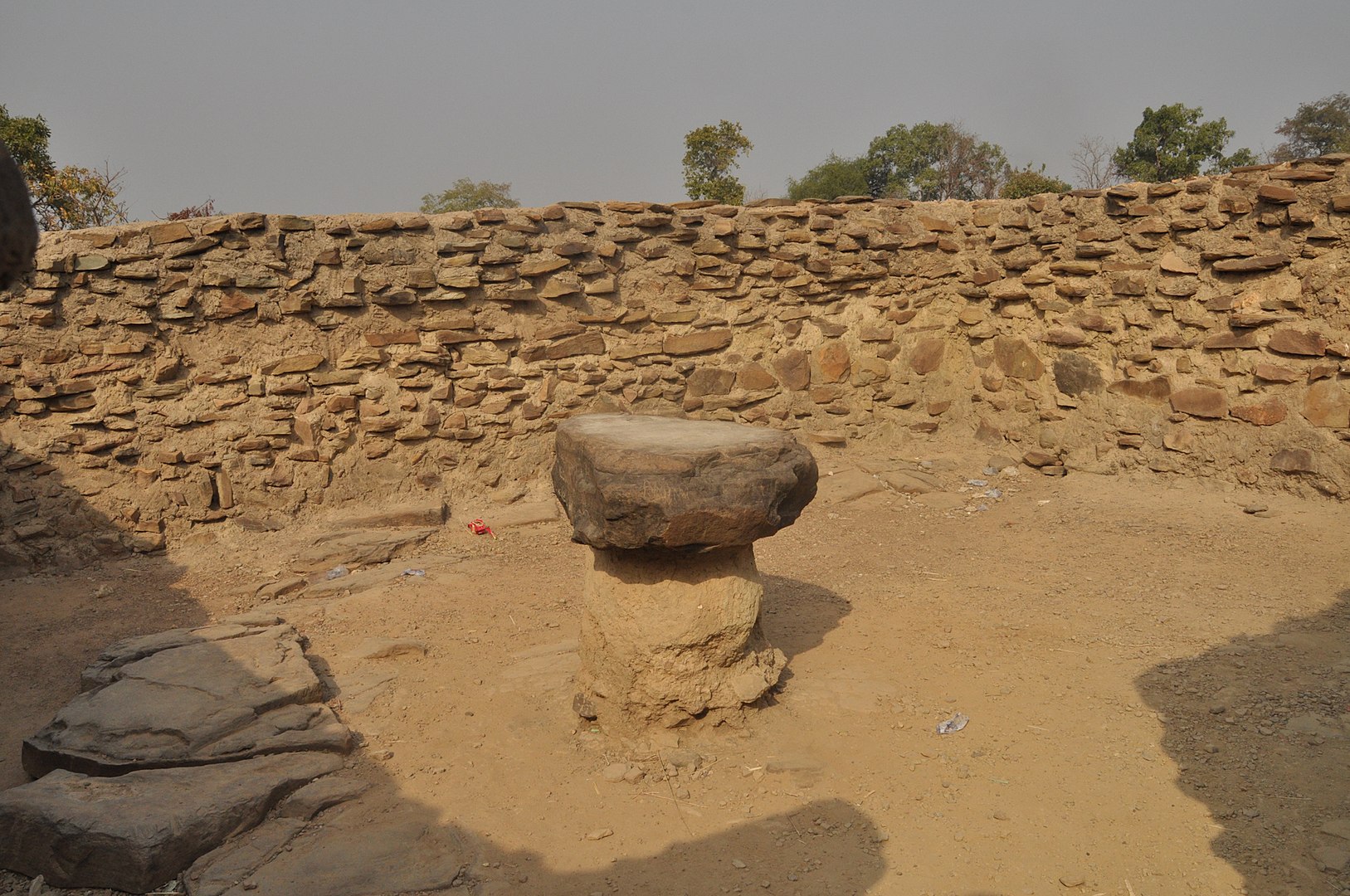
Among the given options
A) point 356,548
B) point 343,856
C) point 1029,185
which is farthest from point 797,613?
point 1029,185

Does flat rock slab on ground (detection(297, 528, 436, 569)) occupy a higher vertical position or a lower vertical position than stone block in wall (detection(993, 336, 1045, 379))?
lower

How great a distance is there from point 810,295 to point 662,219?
4.35ft

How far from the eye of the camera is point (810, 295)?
7.33 meters

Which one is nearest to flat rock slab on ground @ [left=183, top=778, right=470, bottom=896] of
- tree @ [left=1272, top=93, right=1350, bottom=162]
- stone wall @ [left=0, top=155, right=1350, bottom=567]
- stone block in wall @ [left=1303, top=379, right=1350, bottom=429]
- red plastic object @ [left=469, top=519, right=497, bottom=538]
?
red plastic object @ [left=469, top=519, right=497, bottom=538]

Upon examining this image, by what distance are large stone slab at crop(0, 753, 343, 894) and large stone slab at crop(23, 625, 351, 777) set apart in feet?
0.64

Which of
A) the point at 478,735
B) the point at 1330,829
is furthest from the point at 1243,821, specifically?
the point at 478,735

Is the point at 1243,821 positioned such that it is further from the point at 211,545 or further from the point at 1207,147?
the point at 1207,147

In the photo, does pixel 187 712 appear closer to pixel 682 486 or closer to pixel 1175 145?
pixel 682 486

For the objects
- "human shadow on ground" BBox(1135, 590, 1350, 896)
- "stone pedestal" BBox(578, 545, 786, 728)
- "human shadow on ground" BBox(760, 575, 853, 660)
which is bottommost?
"human shadow on ground" BBox(760, 575, 853, 660)

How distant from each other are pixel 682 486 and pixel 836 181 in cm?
1798

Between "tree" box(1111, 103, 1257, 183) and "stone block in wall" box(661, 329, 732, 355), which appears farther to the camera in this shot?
"tree" box(1111, 103, 1257, 183)

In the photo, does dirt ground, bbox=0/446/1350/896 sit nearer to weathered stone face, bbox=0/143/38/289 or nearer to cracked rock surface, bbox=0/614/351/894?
cracked rock surface, bbox=0/614/351/894

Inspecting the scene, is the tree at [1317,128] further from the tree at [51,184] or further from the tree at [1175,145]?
the tree at [51,184]

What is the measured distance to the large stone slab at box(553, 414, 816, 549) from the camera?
330cm
